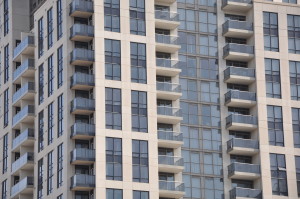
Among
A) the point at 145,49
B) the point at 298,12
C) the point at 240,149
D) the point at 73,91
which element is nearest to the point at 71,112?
the point at 73,91

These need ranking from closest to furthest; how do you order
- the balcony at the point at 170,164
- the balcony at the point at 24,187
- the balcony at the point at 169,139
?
the balcony at the point at 170,164
the balcony at the point at 169,139
the balcony at the point at 24,187

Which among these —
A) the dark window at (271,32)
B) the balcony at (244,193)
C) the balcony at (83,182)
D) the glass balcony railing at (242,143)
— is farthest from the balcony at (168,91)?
the balcony at (83,182)

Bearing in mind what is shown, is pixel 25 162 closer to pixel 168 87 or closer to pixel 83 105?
pixel 83 105

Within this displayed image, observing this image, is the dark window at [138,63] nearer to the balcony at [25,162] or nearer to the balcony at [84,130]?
the balcony at [84,130]

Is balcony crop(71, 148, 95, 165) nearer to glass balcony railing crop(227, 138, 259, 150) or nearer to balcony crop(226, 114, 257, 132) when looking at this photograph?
glass balcony railing crop(227, 138, 259, 150)

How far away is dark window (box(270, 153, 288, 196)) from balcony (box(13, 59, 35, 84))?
28.9m

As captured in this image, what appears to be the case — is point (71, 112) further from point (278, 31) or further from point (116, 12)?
point (278, 31)

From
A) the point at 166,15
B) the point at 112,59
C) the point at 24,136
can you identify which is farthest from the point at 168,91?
the point at 24,136

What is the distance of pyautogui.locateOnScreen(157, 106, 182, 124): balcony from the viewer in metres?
120

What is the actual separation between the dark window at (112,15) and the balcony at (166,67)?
6.07m

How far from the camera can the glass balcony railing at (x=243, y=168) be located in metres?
121

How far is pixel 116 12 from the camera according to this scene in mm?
120375

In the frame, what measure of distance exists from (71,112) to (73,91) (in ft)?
8.06

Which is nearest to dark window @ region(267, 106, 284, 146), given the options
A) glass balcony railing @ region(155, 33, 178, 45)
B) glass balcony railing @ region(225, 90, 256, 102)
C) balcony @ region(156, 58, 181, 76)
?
glass balcony railing @ region(225, 90, 256, 102)
